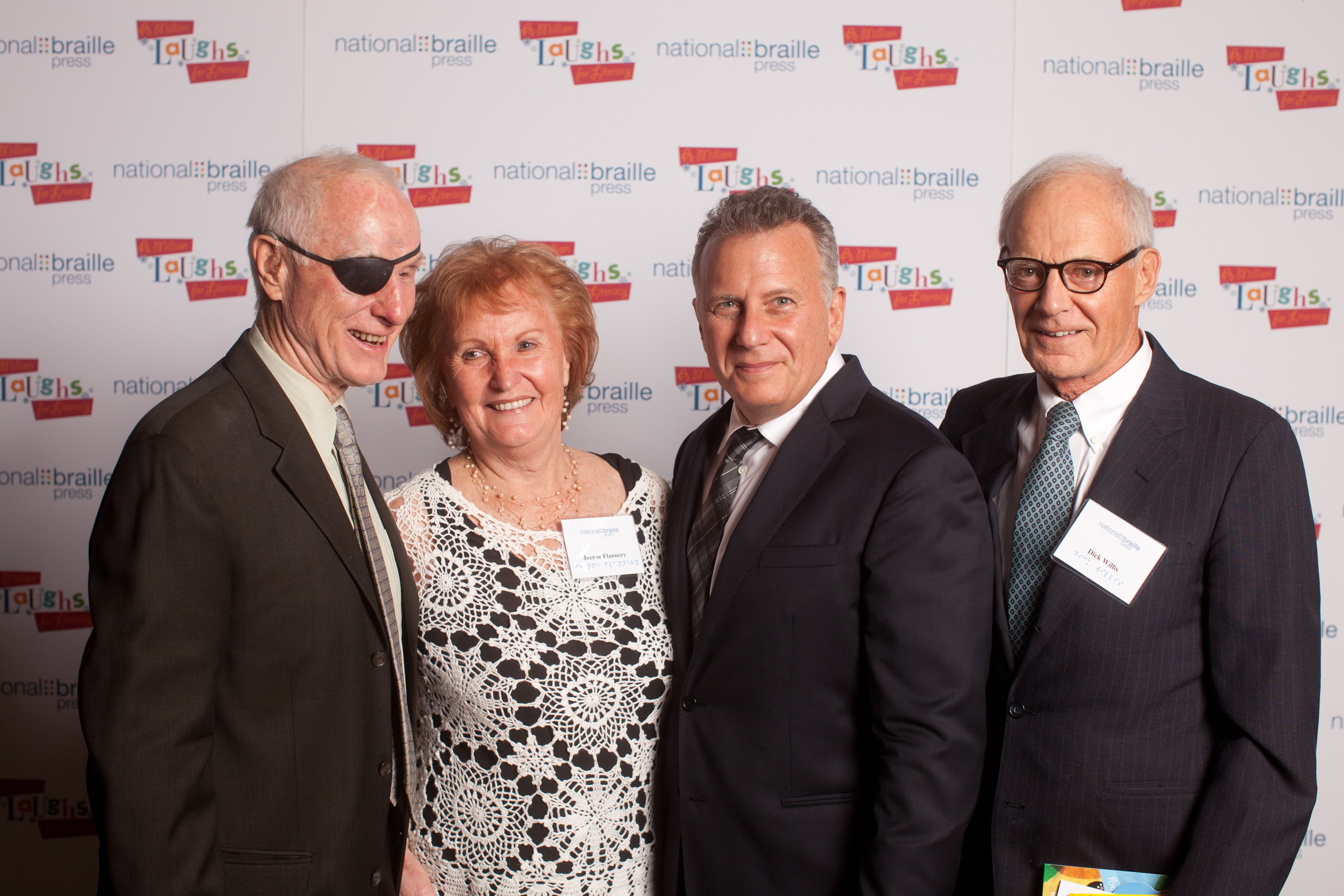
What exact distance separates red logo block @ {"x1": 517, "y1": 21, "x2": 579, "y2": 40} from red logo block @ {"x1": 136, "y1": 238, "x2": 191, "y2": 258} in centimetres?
156

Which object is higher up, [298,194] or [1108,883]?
[298,194]

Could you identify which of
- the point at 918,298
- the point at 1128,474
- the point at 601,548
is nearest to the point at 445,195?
the point at 918,298

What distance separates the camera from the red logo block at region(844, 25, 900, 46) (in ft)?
10.4

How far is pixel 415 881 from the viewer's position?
1.71 m

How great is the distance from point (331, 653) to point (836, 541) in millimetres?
905

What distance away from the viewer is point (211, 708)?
1281 mm

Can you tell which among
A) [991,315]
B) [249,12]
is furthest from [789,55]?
[249,12]

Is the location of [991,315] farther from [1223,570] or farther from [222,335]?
[222,335]

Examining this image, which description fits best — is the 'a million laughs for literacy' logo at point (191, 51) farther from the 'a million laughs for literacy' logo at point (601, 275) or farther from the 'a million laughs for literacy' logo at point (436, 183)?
the 'a million laughs for literacy' logo at point (601, 275)

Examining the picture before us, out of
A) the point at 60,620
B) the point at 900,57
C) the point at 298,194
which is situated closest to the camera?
the point at 298,194

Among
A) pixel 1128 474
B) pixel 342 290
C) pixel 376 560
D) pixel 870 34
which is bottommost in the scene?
pixel 376 560

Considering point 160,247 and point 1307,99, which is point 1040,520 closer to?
point 1307,99

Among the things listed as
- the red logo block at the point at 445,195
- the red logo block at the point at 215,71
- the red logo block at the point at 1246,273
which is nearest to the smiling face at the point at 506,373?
the red logo block at the point at 445,195

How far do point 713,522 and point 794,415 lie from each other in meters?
0.28
